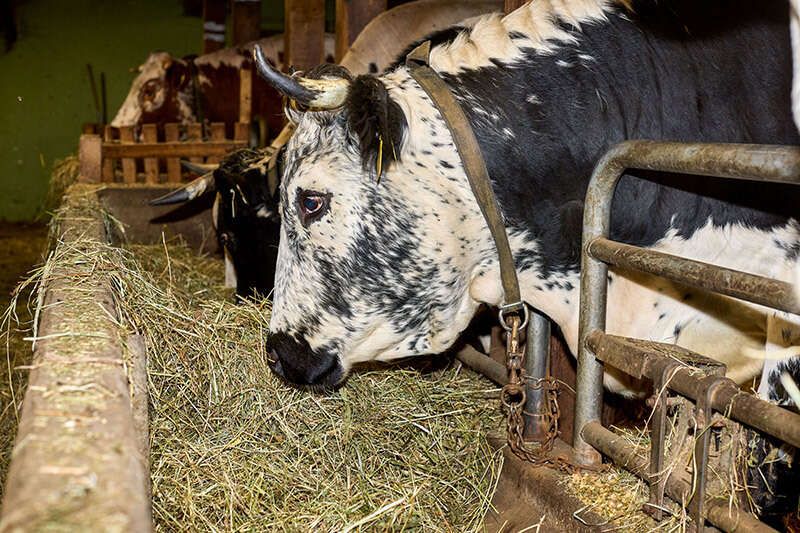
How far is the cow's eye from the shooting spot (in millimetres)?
2700

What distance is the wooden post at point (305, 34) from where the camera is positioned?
19.3ft

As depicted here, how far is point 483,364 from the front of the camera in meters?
3.55

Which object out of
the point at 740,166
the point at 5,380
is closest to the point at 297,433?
the point at 740,166

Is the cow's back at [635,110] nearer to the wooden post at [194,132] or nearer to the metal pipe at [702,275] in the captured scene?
the metal pipe at [702,275]

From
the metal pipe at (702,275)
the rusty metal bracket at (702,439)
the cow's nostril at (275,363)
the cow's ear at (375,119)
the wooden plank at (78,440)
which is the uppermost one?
the cow's ear at (375,119)

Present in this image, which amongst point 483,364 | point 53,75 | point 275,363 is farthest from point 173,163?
point 53,75

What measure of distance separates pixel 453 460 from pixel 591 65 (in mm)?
1547

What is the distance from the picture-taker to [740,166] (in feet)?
6.16

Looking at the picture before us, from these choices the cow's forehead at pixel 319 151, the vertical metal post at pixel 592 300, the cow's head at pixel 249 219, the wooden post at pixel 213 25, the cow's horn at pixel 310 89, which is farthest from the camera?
the wooden post at pixel 213 25

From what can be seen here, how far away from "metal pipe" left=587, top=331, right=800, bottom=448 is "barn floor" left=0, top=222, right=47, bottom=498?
168 cm

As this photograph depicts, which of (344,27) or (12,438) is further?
(344,27)

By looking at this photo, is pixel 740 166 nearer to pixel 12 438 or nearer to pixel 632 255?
pixel 632 255

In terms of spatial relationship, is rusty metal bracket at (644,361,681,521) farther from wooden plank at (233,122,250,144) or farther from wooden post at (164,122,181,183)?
wooden post at (164,122,181,183)

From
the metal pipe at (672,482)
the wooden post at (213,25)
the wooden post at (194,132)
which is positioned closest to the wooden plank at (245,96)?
the wooden post at (194,132)
